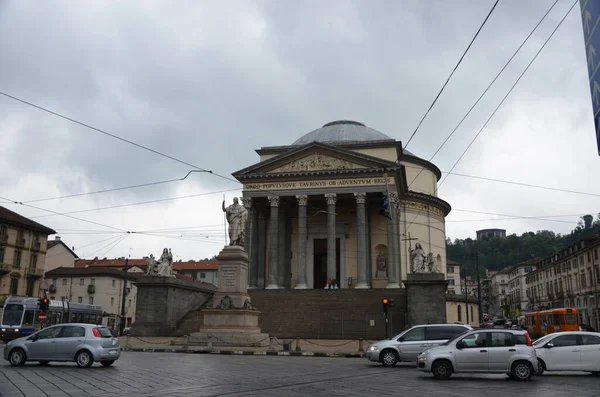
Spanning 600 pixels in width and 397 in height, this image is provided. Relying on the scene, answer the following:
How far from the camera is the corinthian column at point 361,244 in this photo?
39.1 m

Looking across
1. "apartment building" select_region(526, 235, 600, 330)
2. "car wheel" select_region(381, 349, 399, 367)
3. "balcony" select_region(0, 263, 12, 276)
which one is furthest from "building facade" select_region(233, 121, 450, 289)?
"balcony" select_region(0, 263, 12, 276)

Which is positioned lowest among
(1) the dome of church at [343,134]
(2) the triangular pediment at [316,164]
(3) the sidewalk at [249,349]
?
(3) the sidewalk at [249,349]

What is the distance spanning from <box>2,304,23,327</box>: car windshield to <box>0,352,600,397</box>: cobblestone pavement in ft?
70.2

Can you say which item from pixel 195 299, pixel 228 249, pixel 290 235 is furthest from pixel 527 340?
pixel 290 235

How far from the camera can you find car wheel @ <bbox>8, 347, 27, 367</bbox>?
50.5ft

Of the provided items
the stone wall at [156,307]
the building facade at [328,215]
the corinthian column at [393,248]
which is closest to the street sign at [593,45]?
the stone wall at [156,307]

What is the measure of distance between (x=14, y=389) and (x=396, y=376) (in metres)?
9.25

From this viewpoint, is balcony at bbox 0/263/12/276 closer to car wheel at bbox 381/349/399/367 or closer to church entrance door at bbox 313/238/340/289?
church entrance door at bbox 313/238/340/289

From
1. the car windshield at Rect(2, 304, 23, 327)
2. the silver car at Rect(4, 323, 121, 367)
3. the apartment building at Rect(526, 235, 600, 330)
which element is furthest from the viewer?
the apartment building at Rect(526, 235, 600, 330)

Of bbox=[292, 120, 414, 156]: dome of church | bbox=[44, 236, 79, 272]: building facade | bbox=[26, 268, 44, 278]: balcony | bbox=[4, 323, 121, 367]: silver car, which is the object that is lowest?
bbox=[4, 323, 121, 367]: silver car

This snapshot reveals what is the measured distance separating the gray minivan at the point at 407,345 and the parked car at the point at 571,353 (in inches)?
115

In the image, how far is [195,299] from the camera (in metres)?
34.3

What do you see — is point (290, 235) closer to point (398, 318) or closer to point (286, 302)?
point (286, 302)

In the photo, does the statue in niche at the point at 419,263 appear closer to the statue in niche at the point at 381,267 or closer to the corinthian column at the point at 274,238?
the corinthian column at the point at 274,238
